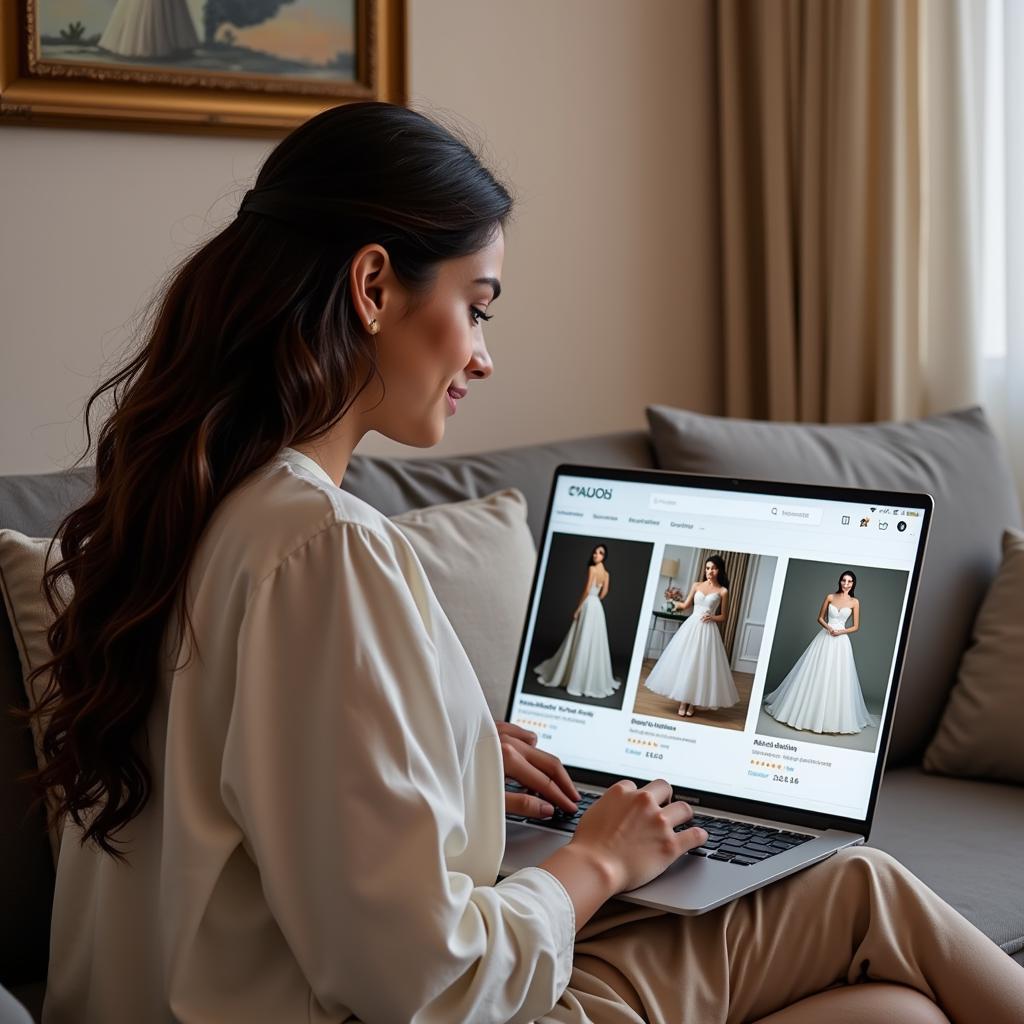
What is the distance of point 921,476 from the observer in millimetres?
2057

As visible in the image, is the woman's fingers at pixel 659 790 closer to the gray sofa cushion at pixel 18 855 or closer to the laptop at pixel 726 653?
the laptop at pixel 726 653

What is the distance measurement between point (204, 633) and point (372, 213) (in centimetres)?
34

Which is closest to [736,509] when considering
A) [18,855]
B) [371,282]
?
[371,282]

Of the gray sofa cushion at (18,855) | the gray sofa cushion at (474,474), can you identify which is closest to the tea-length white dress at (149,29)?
the gray sofa cushion at (474,474)

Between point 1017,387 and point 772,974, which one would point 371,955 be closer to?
point 772,974

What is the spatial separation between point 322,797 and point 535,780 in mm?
468

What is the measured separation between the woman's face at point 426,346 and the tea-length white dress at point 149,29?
3.61ft

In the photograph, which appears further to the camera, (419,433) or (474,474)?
(474,474)

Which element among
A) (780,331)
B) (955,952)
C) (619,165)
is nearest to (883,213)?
(780,331)

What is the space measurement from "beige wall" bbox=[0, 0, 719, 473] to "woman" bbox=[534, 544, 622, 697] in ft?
2.64

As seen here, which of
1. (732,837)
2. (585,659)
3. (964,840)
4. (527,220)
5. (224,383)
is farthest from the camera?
(527,220)

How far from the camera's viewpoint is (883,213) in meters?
2.36

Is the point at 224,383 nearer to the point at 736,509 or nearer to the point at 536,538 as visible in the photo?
the point at 736,509

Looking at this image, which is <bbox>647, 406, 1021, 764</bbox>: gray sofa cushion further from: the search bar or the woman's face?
the woman's face
